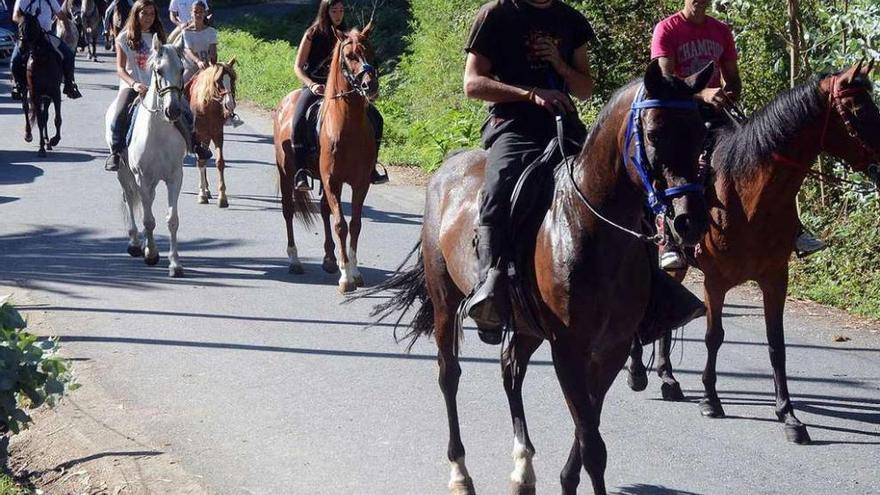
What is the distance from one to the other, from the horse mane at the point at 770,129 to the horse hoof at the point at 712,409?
1.49 m

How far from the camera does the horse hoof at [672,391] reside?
28.0 feet

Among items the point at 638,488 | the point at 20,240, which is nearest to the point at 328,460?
the point at 638,488

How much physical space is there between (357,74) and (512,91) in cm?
574

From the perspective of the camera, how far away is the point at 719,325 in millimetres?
8234

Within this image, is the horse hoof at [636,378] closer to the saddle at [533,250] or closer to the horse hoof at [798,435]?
the horse hoof at [798,435]

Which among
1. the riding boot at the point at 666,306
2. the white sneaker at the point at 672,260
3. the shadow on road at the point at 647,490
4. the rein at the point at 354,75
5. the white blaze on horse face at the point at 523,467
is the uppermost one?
the rein at the point at 354,75

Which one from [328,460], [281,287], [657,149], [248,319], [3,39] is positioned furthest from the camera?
[3,39]

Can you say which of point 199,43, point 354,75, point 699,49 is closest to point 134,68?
point 354,75

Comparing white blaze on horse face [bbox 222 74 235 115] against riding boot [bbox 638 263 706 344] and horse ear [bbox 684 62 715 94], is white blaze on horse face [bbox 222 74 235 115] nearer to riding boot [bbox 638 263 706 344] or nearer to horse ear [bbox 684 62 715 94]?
riding boot [bbox 638 263 706 344]

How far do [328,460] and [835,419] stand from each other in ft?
10.9

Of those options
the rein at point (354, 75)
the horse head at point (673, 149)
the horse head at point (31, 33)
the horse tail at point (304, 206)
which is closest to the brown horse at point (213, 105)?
the horse tail at point (304, 206)

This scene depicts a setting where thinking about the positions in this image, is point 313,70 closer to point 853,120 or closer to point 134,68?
point 134,68

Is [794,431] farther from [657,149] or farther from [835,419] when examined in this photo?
[657,149]

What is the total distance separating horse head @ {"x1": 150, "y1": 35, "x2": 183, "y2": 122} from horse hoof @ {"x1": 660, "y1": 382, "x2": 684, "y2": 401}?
236 inches
